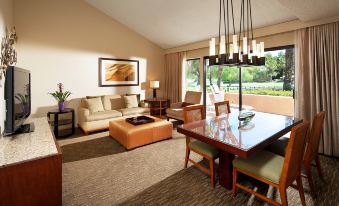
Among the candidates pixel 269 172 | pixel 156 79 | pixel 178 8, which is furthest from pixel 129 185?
pixel 156 79

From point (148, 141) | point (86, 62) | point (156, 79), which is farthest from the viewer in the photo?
point (156, 79)

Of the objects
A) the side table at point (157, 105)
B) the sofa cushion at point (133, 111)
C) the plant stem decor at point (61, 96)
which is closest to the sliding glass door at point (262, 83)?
the side table at point (157, 105)

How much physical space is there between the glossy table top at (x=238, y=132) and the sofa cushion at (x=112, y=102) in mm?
3419

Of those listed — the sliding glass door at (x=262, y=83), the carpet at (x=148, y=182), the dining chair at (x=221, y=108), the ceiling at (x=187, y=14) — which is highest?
the ceiling at (x=187, y=14)

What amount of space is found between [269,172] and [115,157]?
2.36 metres

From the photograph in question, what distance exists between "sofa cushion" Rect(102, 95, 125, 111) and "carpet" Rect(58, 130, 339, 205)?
1908mm

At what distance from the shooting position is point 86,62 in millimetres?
5008

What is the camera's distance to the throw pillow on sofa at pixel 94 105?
183 inches

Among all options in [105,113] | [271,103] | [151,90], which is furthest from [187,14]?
[271,103]

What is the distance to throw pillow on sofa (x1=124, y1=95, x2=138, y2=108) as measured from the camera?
536 cm

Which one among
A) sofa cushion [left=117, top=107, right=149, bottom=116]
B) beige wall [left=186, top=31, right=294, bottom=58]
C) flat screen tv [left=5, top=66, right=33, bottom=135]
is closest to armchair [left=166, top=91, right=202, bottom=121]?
sofa cushion [left=117, top=107, right=149, bottom=116]

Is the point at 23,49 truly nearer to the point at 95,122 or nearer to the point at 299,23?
the point at 95,122

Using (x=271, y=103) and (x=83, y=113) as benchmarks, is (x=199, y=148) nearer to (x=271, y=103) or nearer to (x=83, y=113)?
(x=83, y=113)

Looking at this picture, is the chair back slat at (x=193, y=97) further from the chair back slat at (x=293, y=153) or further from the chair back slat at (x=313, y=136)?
the chair back slat at (x=293, y=153)
